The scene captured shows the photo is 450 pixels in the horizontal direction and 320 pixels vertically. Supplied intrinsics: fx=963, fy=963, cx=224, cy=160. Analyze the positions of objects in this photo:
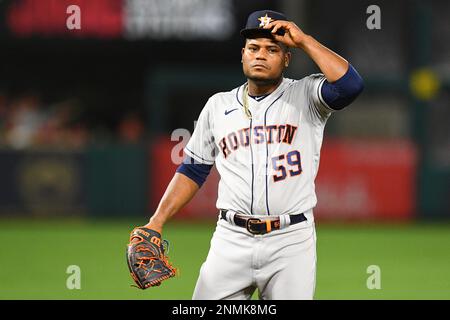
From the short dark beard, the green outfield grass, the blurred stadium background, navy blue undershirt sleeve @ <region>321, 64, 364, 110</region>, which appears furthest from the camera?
the blurred stadium background

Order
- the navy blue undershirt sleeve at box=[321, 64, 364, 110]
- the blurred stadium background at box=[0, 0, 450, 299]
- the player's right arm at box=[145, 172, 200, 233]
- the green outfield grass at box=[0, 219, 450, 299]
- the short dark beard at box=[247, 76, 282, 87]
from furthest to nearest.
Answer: the blurred stadium background at box=[0, 0, 450, 299] → the green outfield grass at box=[0, 219, 450, 299] → the player's right arm at box=[145, 172, 200, 233] → the short dark beard at box=[247, 76, 282, 87] → the navy blue undershirt sleeve at box=[321, 64, 364, 110]

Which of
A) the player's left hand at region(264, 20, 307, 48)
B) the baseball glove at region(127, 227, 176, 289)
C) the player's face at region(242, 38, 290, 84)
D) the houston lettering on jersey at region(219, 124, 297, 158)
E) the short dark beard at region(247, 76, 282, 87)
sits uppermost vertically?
the player's left hand at region(264, 20, 307, 48)

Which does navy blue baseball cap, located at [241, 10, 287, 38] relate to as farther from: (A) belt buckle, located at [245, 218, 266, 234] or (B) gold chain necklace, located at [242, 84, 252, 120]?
(A) belt buckle, located at [245, 218, 266, 234]

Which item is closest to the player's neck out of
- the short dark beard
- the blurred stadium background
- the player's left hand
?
the short dark beard

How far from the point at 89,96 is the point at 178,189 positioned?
45.1ft

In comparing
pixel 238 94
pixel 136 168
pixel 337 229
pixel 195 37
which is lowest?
pixel 337 229

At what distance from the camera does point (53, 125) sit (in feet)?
56.3

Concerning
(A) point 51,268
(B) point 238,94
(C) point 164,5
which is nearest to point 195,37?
(C) point 164,5

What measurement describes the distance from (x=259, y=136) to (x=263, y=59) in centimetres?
41

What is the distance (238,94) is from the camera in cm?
528

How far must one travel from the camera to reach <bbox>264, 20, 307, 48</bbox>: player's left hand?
4848mm

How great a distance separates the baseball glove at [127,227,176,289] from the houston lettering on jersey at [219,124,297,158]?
2.07 ft

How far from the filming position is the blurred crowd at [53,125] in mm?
15375
